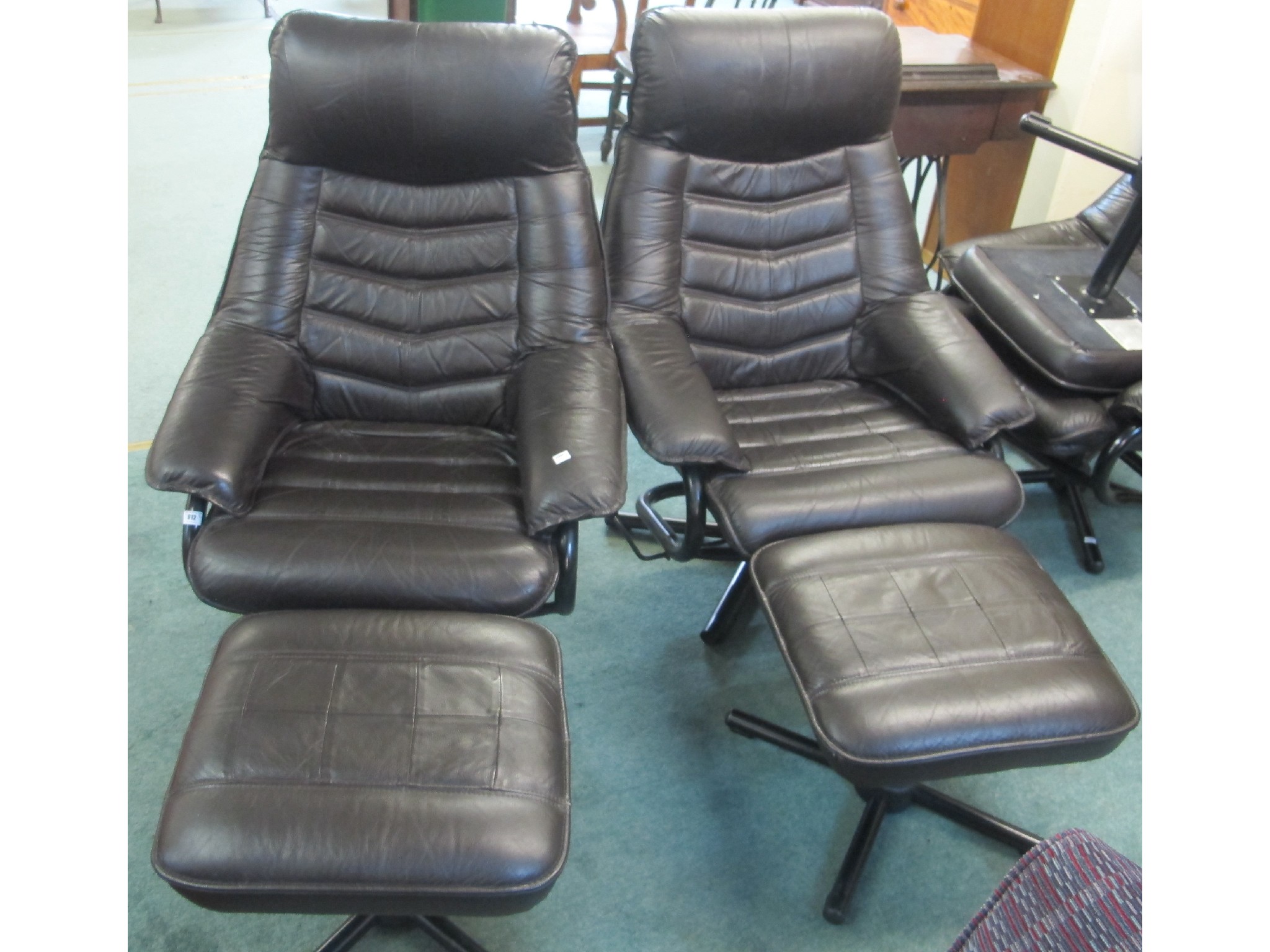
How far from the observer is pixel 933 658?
1318 mm

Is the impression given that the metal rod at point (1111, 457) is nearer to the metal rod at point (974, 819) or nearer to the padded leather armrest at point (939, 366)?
the padded leather armrest at point (939, 366)

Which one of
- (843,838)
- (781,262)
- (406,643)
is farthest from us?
(781,262)

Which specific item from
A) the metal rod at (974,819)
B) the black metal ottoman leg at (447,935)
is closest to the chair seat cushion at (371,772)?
the black metal ottoman leg at (447,935)

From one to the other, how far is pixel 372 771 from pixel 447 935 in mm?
415

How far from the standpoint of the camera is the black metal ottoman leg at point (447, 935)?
4.49 ft

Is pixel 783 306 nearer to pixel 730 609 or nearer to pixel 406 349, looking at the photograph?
pixel 730 609

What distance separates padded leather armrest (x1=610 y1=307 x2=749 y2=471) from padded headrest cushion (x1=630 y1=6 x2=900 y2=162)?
1.21ft

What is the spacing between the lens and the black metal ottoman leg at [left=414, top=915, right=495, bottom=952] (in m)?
1.37

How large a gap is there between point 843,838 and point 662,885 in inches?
12.8

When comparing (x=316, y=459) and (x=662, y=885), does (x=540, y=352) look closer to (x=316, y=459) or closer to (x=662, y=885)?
(x=316, y=459)

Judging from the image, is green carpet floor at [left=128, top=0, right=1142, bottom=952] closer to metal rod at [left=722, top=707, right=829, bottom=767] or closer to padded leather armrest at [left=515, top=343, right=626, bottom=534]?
metal rod at [left=722, top=707, right=829, bottom=767]
